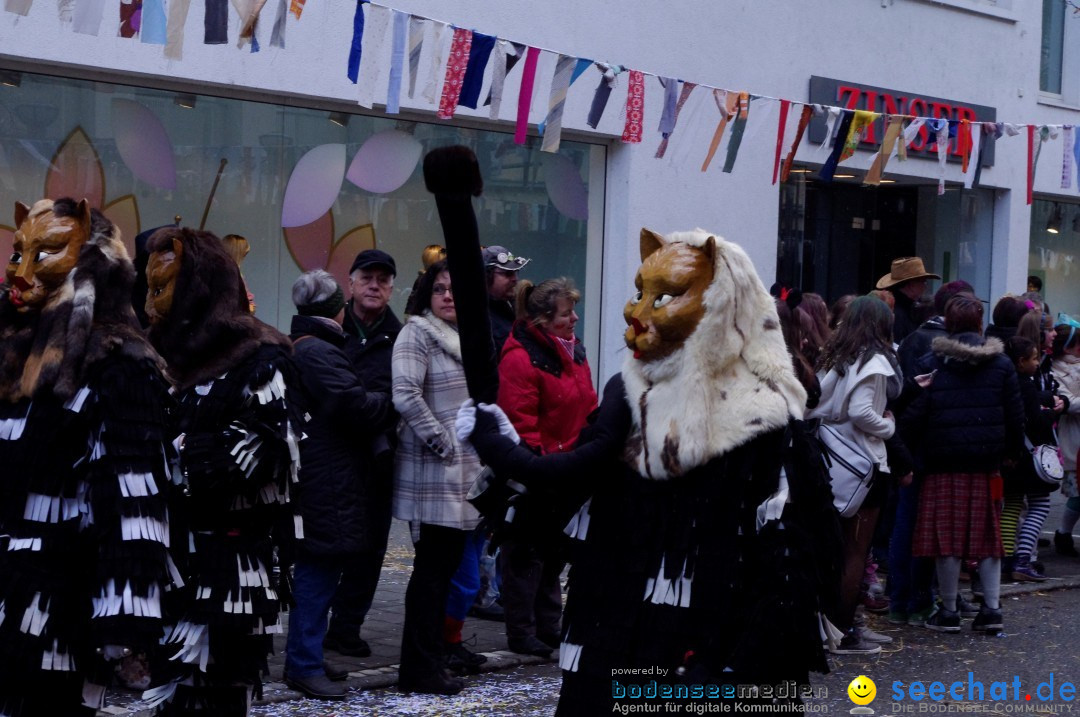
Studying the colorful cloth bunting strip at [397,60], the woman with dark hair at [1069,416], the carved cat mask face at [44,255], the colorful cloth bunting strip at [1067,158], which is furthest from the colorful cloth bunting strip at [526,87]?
the colorful cloth bunting strip at [1067,158]

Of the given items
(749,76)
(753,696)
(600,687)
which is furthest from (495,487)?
(749,76)

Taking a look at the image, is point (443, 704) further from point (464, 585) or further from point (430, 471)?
point (430, 471)

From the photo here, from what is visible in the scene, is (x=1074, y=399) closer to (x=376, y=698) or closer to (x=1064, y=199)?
(x=376, y=698)

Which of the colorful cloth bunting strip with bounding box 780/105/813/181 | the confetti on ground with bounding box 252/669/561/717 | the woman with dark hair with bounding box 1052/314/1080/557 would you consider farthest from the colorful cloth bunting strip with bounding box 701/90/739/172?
the confetti on ground with bounding box 252/669/561/717

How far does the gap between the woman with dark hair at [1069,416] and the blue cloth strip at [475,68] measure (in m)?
4.72

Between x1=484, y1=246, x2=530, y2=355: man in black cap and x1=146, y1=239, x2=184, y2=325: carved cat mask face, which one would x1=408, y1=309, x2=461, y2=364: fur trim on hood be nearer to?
x1=484, y1=246, x2=530, y2=355: man in black cap

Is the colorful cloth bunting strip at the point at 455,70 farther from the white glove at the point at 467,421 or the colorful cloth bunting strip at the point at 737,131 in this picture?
the white glove at the point at 467,421

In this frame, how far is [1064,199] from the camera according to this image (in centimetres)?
1719

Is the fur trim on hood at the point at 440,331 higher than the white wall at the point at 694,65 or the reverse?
the reverse

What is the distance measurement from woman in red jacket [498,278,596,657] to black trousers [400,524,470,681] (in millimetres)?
503

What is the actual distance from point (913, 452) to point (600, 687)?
4.45 meters

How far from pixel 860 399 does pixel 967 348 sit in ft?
3.34

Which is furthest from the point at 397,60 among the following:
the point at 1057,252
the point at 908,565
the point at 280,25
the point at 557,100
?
the point at 1057,252

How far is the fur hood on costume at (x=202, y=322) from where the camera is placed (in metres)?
4.41
